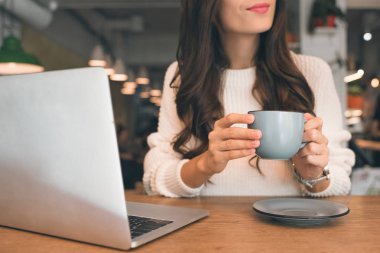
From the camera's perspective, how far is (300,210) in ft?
2.80

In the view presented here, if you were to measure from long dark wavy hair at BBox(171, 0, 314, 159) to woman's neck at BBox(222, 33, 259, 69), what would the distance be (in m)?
0.03

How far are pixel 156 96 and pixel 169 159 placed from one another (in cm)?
1079

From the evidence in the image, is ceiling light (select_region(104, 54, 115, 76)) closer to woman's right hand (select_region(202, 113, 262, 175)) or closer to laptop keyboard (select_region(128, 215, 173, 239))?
woman's right hand (select_region(202, 113, 262, 175))

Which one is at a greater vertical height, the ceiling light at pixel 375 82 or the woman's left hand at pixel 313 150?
the woman's left hand at pixel 313 150

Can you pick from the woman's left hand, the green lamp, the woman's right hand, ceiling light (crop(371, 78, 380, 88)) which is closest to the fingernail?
the woman's right hand

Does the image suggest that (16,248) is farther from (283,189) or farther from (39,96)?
(283,189)

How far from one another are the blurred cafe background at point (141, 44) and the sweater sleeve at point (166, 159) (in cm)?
221

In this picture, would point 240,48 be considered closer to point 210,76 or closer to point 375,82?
point 210,76

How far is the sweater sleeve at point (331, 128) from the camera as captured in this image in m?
1.16

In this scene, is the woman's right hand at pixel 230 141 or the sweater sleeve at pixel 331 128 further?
the sweater sleeve at pixel 331 128

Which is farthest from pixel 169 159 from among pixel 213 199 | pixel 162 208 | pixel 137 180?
pixel 137 180

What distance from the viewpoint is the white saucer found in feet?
2.44

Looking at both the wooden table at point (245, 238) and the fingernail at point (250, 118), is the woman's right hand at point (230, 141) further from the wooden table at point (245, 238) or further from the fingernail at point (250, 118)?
the wooden table at point (245, 238)

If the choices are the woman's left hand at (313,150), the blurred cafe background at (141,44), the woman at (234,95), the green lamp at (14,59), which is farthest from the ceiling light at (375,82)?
the woman's left hand at (313,150)
